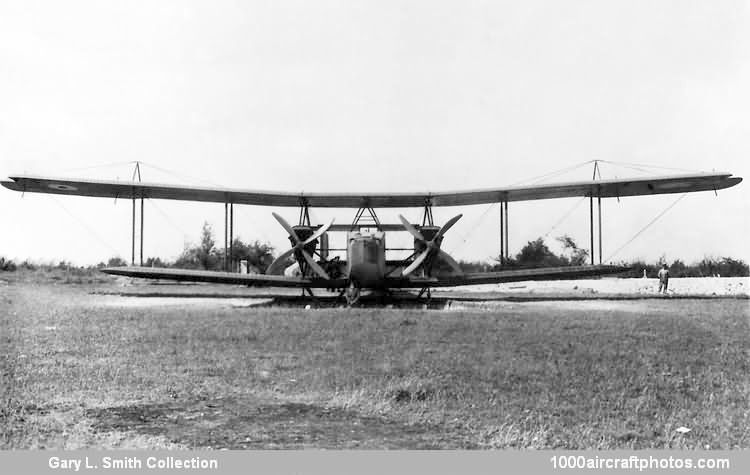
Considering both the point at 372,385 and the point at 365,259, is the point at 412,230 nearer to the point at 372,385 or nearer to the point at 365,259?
the point at 365,259

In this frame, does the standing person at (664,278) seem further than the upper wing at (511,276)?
Yes

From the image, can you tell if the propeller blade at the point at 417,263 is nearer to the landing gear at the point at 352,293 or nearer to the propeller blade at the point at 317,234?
the landing gear at the point at 352,293

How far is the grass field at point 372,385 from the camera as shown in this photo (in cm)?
484

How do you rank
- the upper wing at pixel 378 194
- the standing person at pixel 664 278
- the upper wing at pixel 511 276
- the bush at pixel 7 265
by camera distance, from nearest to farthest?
1. the upper wing at pixel 378 194
2. the upper wing at pixel 511 276
3. the standing person at pixel 664 278
4. the bush at pixel 7 265

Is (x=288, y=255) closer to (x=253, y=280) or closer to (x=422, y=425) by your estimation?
(x=253, y=280)

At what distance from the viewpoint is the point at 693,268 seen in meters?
35.6

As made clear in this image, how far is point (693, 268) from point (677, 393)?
33222 mm

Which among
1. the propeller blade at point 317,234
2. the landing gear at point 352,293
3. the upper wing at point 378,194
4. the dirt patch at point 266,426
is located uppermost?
the upper wing at point 378,194

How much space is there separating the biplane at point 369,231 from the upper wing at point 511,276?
0.09ft

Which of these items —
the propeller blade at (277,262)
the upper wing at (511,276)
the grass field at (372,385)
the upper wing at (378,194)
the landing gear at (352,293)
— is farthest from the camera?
the propeller blade at (277,262)

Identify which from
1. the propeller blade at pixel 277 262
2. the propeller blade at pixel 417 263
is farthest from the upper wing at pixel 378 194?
the propeller blade at pixel 417 263

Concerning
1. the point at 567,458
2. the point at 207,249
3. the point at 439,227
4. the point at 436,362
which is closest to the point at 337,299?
the point at 439,227

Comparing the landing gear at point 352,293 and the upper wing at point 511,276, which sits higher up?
the upper wing at point 511,276

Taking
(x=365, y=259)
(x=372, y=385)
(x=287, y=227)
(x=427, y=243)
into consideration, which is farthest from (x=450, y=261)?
(x=372, y=385)
